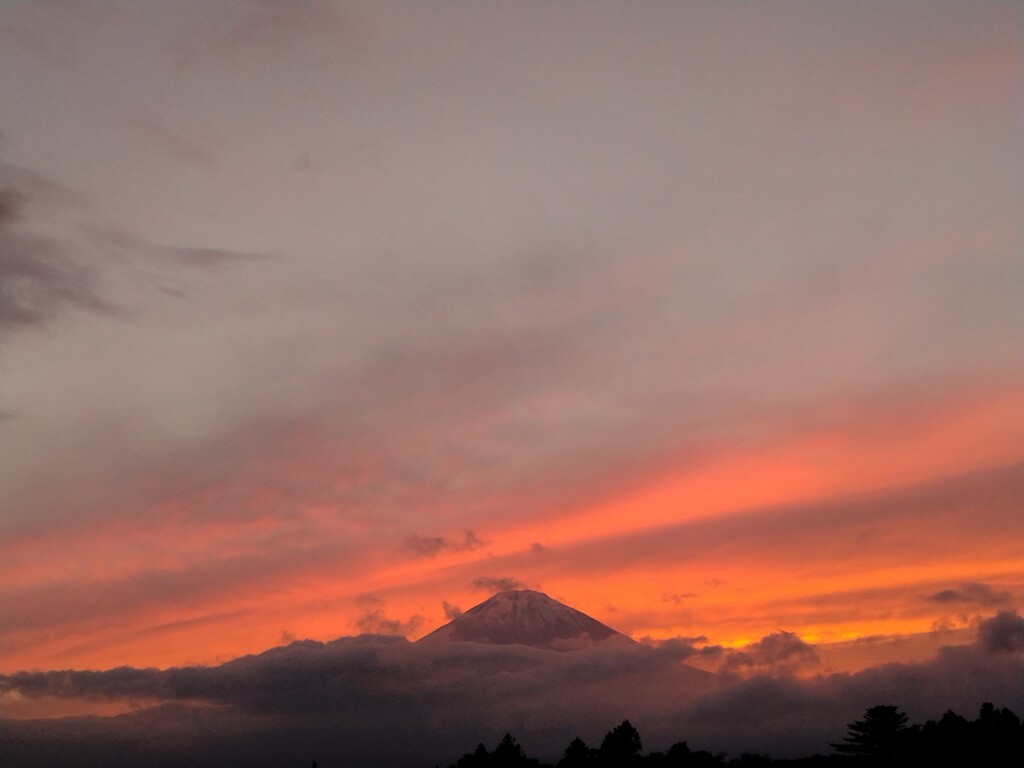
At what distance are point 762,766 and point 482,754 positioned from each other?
38.4 metres

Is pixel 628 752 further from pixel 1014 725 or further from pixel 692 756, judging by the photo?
pixel 1014 725

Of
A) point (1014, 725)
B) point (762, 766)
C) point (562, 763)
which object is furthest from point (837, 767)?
point (562, 763)

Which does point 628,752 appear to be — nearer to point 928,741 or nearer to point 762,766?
point 762,766

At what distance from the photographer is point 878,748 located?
6206 inches

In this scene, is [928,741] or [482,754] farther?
[482,754]

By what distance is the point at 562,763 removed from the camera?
6590 inches

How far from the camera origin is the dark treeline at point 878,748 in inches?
5758

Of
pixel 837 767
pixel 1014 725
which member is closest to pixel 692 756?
pixel 837 767

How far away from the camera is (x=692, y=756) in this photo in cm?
16200

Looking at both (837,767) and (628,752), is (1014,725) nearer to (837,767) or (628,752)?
(837,767)

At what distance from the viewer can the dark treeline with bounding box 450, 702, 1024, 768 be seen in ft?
480

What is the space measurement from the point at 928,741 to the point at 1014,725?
11.4 meters

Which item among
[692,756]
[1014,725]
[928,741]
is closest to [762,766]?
[692,756]

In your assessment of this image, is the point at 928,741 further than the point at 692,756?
No
